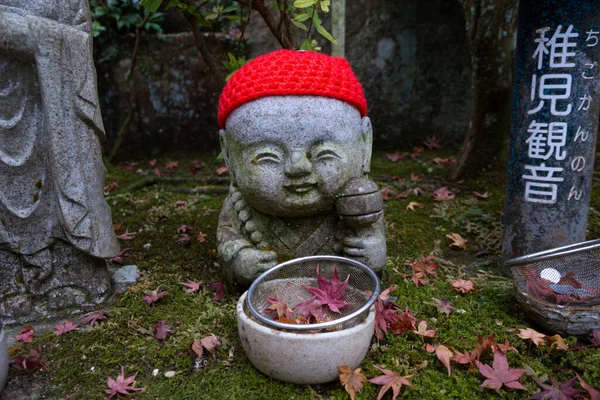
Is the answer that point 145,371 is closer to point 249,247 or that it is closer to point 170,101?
point 249,247

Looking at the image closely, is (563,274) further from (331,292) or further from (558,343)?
(331,292)

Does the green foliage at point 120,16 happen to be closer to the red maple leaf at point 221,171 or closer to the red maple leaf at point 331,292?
the red maple leaf at point 221,171

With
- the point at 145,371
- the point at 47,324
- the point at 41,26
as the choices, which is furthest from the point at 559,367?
the point at 41,26

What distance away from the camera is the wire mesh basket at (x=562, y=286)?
2.36m

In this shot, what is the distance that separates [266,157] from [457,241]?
6.50 ft

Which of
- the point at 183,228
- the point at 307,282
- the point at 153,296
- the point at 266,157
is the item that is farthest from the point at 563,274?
the point at 183,228

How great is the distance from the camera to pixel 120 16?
18.8ft

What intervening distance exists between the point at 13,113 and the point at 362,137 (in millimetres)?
1949

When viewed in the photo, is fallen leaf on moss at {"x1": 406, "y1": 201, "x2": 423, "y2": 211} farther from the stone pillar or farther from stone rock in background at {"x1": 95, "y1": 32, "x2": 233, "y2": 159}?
stone rock in background at {"x1": 95, "y1": 32, "x2": 233, "y2": 159}

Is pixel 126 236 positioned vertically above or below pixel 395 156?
below

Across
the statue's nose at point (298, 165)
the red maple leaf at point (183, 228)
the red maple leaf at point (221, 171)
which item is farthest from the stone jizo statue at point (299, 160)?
the red maple leaf at point (221, 171)

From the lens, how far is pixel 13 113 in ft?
8.09

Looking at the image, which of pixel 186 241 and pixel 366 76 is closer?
pixel 186 241

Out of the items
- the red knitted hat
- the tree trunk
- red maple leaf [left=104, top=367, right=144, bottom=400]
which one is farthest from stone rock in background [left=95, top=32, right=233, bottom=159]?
red maple leaf [left=104, top=367, right=144, bottom=400]
